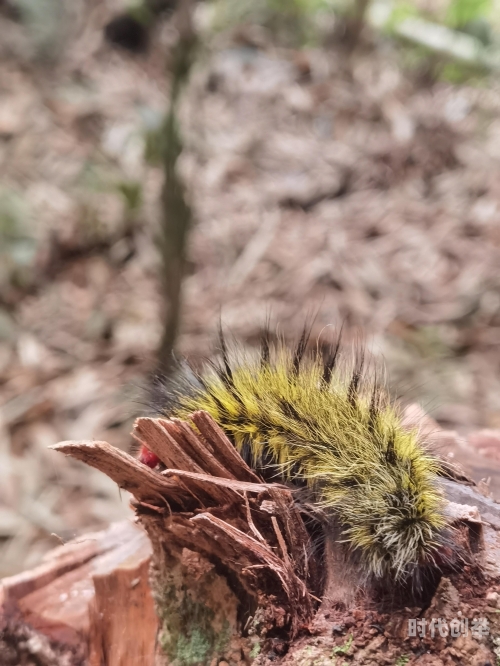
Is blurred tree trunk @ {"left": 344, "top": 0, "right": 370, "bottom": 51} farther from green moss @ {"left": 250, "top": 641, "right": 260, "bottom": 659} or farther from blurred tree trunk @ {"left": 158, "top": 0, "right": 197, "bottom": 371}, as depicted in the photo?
green moss @ {"left": 250, "top": 641, "right": 260, "bottom": 659}

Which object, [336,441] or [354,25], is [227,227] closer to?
[354,25]

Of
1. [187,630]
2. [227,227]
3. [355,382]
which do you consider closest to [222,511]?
[187,630]

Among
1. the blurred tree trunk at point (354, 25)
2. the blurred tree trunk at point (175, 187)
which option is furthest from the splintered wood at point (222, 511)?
the blurred tree trunk at point (354, 25)

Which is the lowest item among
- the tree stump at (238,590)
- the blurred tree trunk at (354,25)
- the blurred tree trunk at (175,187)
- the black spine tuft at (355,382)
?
the tree stump at (238,590)

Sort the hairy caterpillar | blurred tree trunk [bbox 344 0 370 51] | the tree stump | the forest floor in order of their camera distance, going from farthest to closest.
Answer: blurred tree trunk [bbox 344 0 370 51] < the forest floor < the hairy caterpillar < the tree stump

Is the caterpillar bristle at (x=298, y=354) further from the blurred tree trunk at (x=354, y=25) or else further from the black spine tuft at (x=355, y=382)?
the blurred tree trunk at (x=354, y=25)

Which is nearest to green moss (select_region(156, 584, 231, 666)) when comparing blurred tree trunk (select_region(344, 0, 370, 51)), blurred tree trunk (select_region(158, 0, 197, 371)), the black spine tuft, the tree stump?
the tree stump

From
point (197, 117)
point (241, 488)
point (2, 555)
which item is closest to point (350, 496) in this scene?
point (241, 488)
